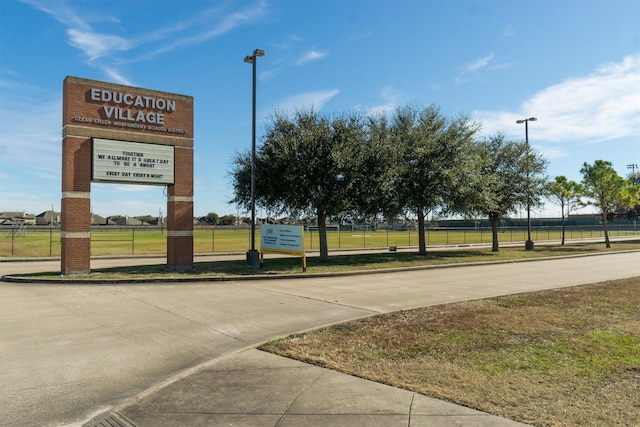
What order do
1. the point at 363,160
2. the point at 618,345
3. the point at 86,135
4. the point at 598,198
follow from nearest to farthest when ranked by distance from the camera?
the point at 618,345
the point at 86,135
the point at 363,160
the point at 598,198

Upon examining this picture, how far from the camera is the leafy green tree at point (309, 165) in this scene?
19.7 m

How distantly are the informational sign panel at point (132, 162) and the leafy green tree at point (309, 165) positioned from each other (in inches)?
158

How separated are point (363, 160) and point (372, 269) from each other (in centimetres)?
489

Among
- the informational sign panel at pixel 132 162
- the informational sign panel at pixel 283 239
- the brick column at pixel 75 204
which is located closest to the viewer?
the brick column at pixel 75 204

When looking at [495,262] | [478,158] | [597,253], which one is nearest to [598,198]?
[597,253]

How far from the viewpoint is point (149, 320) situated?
363 inches

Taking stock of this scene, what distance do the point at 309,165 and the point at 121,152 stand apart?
731 centimetres

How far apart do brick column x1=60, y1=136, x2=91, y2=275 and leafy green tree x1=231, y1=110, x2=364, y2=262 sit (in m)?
6.87

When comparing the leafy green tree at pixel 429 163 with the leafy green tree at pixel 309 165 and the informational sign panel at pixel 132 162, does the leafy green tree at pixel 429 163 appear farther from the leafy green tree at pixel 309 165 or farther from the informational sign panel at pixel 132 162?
the informational sign panel at pixel 132 162

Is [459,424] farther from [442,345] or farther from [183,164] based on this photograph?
[183,164]

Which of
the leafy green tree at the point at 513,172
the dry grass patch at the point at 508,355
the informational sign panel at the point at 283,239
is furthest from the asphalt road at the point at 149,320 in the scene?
the leafy green tree at the point at 513,172

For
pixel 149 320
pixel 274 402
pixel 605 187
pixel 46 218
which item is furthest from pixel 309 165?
pixel 46 218

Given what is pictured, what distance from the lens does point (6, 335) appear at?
799 centimetres

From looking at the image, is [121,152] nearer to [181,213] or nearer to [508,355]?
[181,213]
